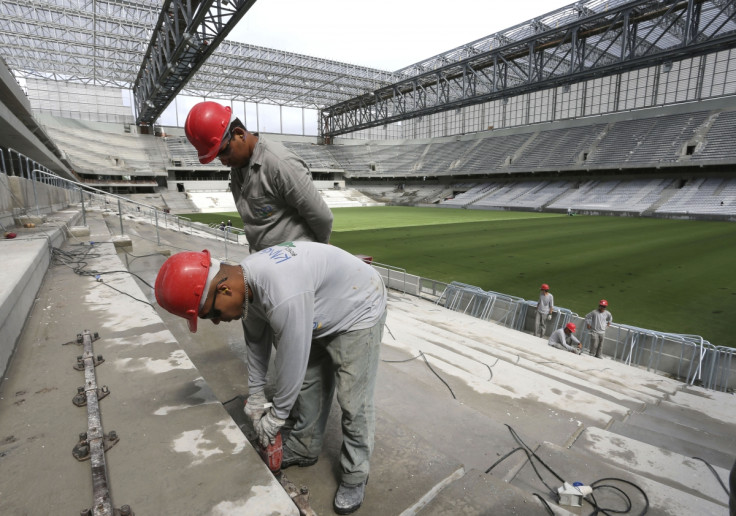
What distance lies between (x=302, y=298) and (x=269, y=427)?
2.54ft

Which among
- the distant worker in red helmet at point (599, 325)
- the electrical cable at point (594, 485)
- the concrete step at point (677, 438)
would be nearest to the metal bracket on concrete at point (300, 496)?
the electrical cable at point (594, 485)

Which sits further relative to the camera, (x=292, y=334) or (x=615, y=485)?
(x=615, y=485)

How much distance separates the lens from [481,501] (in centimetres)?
193

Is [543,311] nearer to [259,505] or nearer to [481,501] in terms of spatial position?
[481,501]

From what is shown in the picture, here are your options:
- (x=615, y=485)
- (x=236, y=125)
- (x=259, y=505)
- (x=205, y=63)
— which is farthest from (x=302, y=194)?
(x=205, y=63)

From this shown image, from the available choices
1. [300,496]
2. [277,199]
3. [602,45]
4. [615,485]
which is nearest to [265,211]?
[277,199]

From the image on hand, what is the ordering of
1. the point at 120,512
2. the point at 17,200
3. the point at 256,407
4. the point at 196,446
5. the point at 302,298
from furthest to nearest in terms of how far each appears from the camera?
the point at 17,200 < the point at 256,407 < the point at 196,446 < the point at 302,298 < the point at 120,512

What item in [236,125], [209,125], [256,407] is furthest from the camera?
[236,125]

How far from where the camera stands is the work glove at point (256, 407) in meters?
2.20

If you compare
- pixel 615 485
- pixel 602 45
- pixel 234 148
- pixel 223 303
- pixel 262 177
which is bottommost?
pixel 615 485

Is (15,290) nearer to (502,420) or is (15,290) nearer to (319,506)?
(319,506)

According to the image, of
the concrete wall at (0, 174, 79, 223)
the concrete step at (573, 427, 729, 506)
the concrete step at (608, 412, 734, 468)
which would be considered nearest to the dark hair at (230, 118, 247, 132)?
the concrete step at (573, 427, 729, 506)

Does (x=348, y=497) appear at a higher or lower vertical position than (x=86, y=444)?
lower

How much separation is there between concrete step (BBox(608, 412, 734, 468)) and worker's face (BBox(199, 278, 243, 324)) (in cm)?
402
